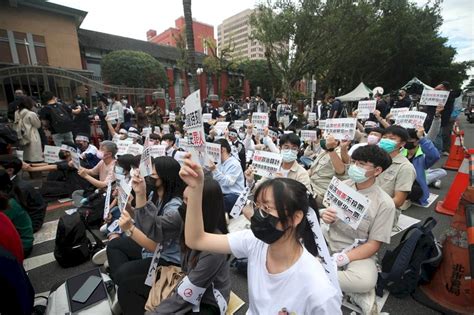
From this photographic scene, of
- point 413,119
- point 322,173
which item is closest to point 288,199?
point 322,173

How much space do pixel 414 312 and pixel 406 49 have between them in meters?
29.7

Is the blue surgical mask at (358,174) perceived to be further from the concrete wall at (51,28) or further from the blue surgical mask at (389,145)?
the concrete wall at (51,28)

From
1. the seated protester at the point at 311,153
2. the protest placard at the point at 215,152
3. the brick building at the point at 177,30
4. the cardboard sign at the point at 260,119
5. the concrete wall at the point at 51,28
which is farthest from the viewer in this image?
the brick building at the point at 177,30

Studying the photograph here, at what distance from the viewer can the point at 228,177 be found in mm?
4172

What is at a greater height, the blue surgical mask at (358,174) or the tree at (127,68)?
the tree at (127,68)

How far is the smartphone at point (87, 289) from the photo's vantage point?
2.23 m

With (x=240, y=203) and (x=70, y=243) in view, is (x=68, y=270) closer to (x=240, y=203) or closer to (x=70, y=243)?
(x=70, y=243)

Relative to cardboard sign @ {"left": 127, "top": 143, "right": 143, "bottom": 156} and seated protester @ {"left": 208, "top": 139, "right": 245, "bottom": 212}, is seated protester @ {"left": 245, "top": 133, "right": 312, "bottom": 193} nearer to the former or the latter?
seated protester @ {"left": 208, "top": 139, "right": 245, "bottom": 212}

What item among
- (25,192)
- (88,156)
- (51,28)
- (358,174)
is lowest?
(25,192)

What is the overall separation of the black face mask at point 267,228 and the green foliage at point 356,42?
1753cm

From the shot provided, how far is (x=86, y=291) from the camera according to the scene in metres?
2.29

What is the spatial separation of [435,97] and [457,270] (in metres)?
4.21

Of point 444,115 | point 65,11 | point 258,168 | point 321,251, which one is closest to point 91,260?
point 258,168

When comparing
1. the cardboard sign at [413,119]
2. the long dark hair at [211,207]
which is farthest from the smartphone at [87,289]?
the cardboard sign at [413,119]
